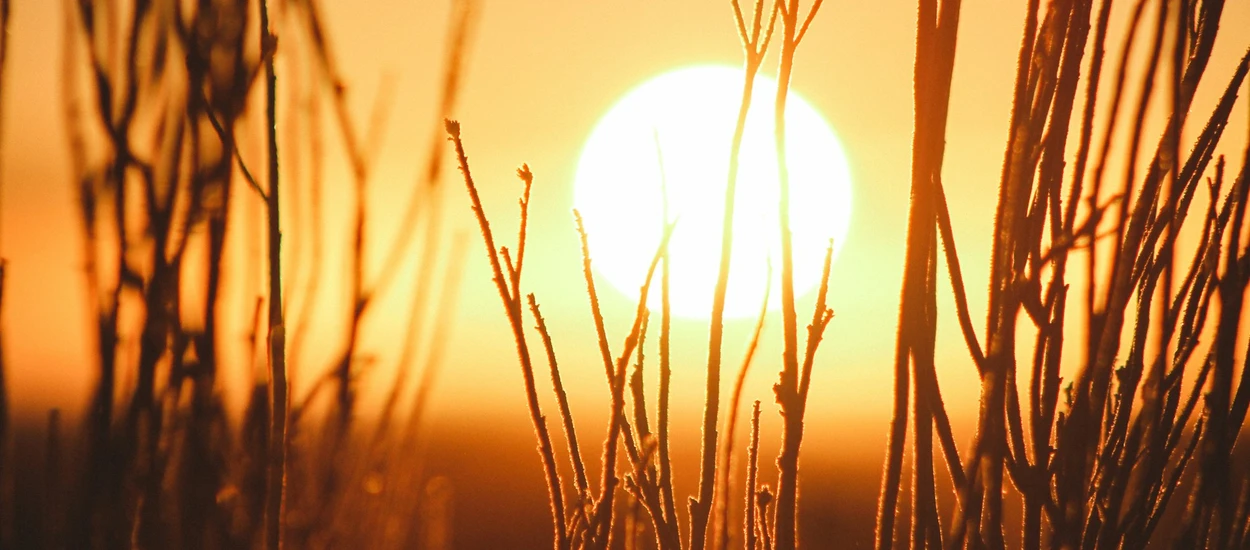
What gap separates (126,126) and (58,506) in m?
0.49

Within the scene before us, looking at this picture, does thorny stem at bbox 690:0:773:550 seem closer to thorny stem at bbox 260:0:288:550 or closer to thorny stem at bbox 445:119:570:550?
thorny stem at bbox 445:119:570:550

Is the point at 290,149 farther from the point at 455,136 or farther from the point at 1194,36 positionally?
the point at 1194,36

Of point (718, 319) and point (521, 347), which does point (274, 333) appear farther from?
point (718, 319)

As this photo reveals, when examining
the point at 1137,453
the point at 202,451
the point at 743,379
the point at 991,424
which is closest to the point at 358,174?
the point at 202,451

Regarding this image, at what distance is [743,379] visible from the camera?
90 centimetres

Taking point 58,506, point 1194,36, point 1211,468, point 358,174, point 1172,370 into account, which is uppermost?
point 1194,36

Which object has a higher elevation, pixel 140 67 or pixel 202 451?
pixel 140 67

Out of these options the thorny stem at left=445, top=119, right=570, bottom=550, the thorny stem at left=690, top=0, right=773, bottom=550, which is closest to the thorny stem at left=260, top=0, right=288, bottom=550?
the thorny stem at left=445, top=119, right=570, bottom=550

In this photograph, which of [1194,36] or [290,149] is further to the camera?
[290,149]

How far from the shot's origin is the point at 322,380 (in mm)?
1079

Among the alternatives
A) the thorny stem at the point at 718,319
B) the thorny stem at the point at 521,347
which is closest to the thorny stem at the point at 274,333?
the thorny stem at the point at 521,347

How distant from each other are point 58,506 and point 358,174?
1.81 ft

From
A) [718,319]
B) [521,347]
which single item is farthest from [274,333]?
[718,319]

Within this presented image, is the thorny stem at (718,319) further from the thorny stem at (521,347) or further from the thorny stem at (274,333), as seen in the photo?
the thorny stem at (274,333)
